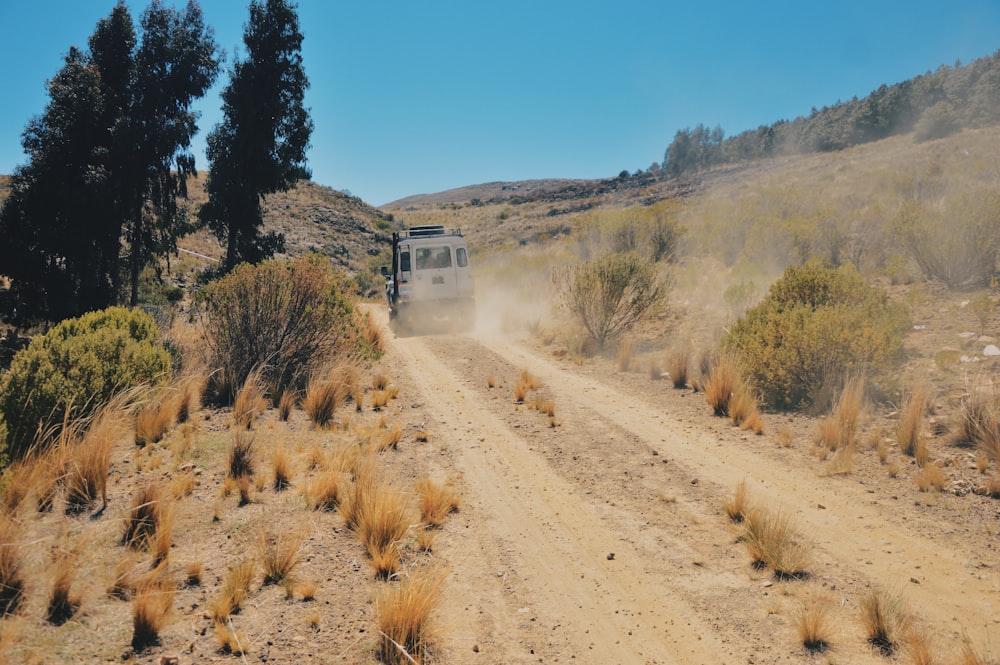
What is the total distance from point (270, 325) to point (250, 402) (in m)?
1.78

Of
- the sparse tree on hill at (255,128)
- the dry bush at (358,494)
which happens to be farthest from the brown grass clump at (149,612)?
the sparse tree on hill at (255,128)

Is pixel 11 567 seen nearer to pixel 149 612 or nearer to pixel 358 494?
pixel 149 612

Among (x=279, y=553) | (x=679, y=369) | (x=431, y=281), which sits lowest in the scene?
(x=279, y=553)

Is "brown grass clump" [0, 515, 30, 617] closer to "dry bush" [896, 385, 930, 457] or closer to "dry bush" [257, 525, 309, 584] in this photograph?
"dry bush" [257, 525, 309, 584]

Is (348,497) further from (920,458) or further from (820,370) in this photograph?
(820,370)

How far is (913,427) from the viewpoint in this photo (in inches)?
240

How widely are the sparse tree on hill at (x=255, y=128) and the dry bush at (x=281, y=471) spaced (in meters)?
15.4

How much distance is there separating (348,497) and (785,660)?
3.50m

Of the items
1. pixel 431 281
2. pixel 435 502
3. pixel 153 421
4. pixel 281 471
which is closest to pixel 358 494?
pixel 435 502

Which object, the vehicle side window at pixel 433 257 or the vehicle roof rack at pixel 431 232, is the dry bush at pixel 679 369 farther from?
the vehicle roof rack at pixel 431 232

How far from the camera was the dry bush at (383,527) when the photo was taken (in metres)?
4.05

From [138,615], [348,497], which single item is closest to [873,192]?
[348,497]

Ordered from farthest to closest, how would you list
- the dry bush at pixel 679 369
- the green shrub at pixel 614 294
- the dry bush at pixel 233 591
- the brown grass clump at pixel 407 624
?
the green shrub at pixel 614 294
the dry bush at pixel 679 369
the dry bush at pixel 233 591
the brown grass clump at pixel 407 624

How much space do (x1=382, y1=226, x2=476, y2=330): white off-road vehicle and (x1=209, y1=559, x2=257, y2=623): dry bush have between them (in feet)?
43.7
